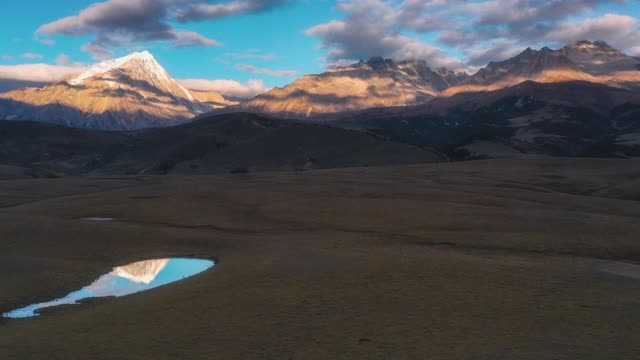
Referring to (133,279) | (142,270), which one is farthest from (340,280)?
(142,270)

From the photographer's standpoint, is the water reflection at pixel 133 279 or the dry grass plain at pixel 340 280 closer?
the dry grass plain at pixel 340 280

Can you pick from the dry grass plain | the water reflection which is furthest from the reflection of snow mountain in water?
the dry grass plain

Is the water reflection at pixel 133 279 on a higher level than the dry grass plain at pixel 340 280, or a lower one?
lower

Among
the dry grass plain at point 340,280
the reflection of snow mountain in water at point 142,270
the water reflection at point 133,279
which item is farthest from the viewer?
the reflection of snow mountain in water at point 142,270

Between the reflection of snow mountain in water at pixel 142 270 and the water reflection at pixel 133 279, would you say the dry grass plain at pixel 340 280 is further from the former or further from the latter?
the reflection of snow mountain in water at pixel 142 270

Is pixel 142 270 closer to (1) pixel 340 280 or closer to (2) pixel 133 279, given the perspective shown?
(2) pixel 133 279

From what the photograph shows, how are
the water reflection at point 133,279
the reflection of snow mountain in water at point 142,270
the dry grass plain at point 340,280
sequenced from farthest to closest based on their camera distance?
the reflection of snow mountain in water at point 142,270, the water reflection at point 133,279, the dry grass plain at point 340,280

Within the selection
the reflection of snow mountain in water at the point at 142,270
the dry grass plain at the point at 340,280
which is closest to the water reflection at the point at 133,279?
the reflection of snow mountain in water at the point at 142,270
